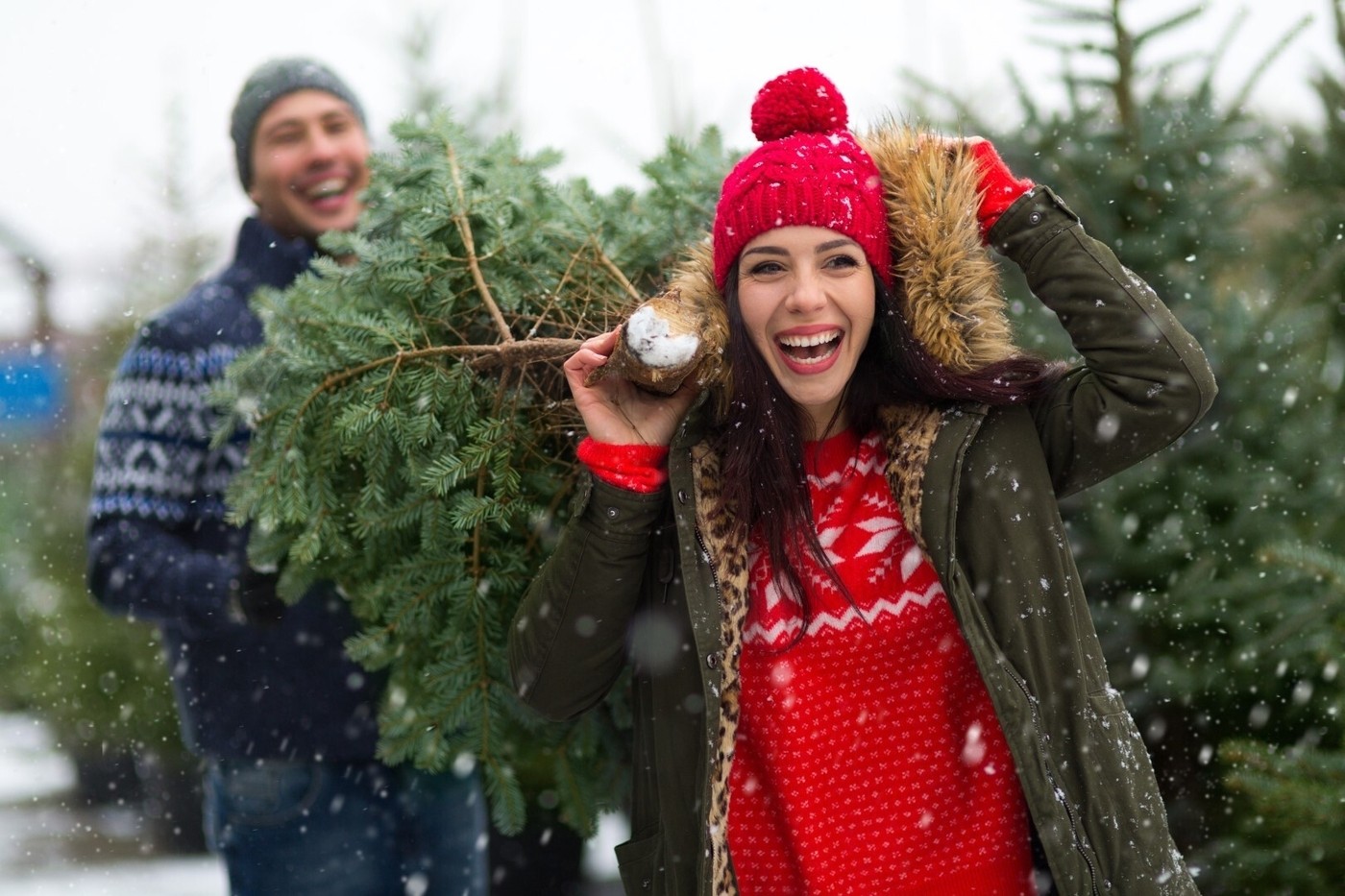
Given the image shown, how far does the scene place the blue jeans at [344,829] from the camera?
2.90m

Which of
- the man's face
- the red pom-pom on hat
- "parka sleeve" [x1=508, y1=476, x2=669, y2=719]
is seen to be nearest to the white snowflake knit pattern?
"parka sleeve" [x1=508, y1=476, x2=669, y2=719]

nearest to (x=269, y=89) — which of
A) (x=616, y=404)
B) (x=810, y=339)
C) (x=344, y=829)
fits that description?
(x=616, y=404)

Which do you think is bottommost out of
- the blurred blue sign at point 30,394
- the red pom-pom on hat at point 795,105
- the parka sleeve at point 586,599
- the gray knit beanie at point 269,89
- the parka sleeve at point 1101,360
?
the parka sleeve at point 586,599

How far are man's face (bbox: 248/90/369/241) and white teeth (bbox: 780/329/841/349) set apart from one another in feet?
5.48

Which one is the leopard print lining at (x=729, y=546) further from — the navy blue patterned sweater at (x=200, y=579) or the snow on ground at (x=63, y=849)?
the snow on ground at (x=63, y=849)

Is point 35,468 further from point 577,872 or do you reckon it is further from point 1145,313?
point 1145,313

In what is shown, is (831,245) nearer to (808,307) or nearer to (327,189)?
(808,307)

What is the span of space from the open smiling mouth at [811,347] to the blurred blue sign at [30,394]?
8.06m

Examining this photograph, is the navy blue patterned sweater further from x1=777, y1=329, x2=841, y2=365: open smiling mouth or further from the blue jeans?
x1=777, y1=329, x2=841, y2=365: open smiling mouth

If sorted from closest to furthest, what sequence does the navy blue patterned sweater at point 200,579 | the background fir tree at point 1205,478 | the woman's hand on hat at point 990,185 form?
1. the woman's hand on hat at point 990,185
2. the navy blue patterned sweater at point 200,579
3. the background fir tree at point 1205,478

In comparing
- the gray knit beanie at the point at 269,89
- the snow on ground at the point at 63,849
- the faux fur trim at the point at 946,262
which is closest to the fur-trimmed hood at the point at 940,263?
the faux fur trim at the point at 946,262

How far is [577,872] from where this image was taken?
460cm

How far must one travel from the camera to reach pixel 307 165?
340cm

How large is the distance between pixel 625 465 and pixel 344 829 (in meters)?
1.32
